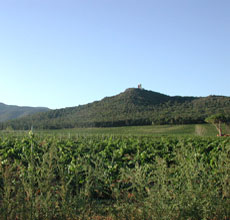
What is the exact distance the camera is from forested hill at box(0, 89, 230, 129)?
6344 centimetres

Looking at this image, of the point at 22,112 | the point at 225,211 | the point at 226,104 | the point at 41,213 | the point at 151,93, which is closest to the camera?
the point at 41,213

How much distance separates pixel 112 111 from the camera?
84.2m

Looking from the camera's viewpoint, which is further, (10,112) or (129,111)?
(10,112)

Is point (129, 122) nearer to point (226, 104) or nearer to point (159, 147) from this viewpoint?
point (226, 104)

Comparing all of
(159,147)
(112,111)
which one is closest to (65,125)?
(112,111)

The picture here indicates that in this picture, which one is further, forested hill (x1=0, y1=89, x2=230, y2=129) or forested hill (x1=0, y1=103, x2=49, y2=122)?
forested hill (x1=0, y1=103, x2=49, y2=122)

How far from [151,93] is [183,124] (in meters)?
54.8

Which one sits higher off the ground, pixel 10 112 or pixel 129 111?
pixel 10 112

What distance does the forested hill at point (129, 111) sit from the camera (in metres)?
63.4

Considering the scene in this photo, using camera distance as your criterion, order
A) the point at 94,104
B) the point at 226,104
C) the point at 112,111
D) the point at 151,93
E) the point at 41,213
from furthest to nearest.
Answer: the point at 151,93 < the point at 94,104 < the point at 112,111 < the point at 226,104 < the point at 41,213

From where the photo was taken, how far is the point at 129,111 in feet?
273

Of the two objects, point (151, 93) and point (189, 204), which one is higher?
point (151, 93)

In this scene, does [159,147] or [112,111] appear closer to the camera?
[159,147]

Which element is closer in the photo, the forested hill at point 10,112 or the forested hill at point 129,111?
the forested hill at point 129,111
